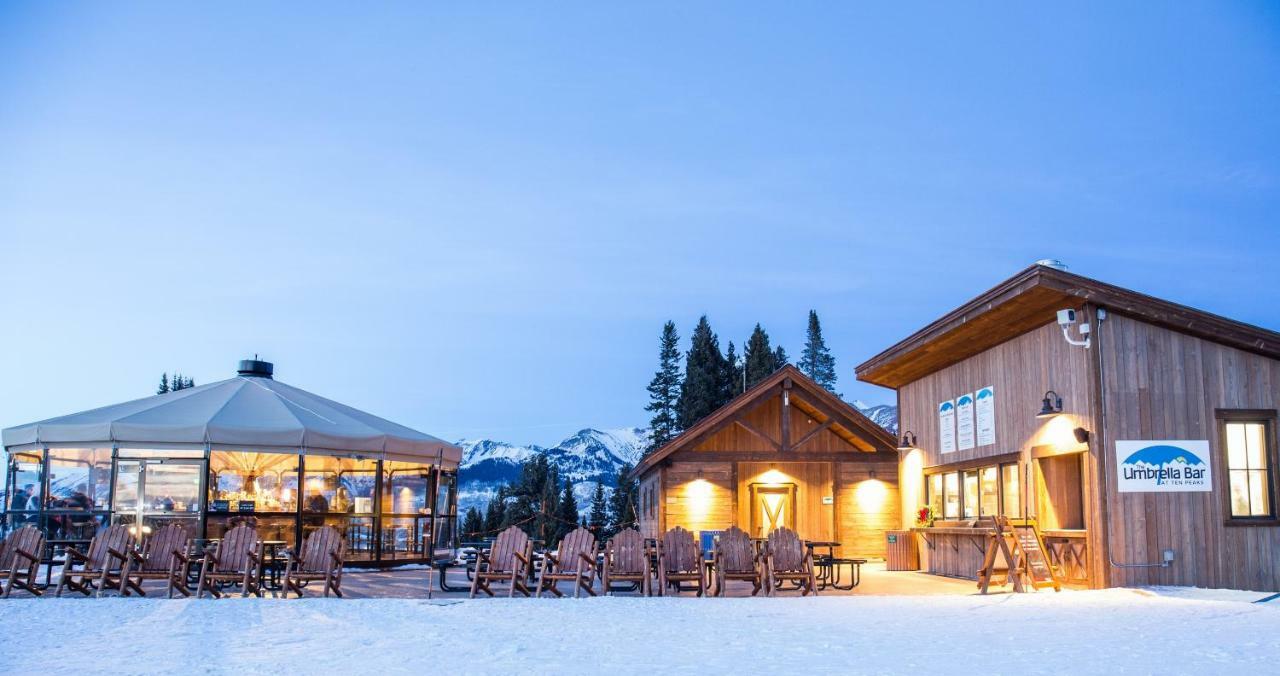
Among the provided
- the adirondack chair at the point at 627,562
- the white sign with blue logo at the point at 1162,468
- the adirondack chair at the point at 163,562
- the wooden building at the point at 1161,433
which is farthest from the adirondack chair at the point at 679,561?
the adirondack chair at the point at 163,562

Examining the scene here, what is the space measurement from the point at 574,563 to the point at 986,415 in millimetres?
6681

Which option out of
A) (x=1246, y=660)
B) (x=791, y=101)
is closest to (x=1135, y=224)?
(x=791, y=101)

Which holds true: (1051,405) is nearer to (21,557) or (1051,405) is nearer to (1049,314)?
(1049,314)

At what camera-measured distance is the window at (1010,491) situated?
14867mm

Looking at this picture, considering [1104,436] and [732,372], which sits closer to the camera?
[1104,436]

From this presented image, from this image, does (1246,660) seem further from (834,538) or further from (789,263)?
(789,263)

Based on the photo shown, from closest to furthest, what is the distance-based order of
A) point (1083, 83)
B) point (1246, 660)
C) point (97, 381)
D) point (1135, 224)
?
1. point (1246, 660)
2. point (1083, 83)
3. point (1135, 224)
4. point (97, 381)

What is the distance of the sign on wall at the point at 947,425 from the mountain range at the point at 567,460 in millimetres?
113126

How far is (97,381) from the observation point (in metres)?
112

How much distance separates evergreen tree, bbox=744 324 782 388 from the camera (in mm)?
47625

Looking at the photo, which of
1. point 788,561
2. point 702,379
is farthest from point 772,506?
point 702,379

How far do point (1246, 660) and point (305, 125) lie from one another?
2233cm

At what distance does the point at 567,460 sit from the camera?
514ft

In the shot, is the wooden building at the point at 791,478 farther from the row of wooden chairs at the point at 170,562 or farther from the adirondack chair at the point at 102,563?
the adirondack chair at the point at 102,563
